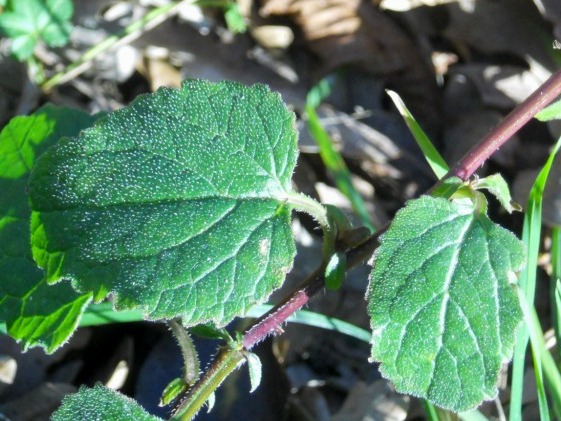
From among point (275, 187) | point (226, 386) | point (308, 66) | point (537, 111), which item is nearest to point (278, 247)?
point (275, 187)

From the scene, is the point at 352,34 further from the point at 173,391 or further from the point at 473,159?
the point at 173,391

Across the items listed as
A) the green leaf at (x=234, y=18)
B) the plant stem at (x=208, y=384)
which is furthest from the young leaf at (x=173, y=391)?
the green leaf at (x=234, y=18)

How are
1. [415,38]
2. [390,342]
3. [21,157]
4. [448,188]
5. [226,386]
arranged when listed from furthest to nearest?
1. [415,38]
2. [226,386]
3. [21,157]
4. [448,188]
5. [390,342]

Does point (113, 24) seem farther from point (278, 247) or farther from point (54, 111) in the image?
point (278, 247)

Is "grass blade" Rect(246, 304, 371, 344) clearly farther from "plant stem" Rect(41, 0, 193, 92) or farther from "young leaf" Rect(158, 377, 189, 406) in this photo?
"plant stem" Rect(41, 0, 193, 92)

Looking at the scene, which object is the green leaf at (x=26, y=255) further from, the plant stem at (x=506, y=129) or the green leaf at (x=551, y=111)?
the green leaf at (x=551, y=111)

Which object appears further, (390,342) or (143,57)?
(143,57)

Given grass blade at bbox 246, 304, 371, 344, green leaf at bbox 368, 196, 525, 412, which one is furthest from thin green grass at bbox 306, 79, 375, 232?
green leaf at bbox 368, 196, 525, 412
